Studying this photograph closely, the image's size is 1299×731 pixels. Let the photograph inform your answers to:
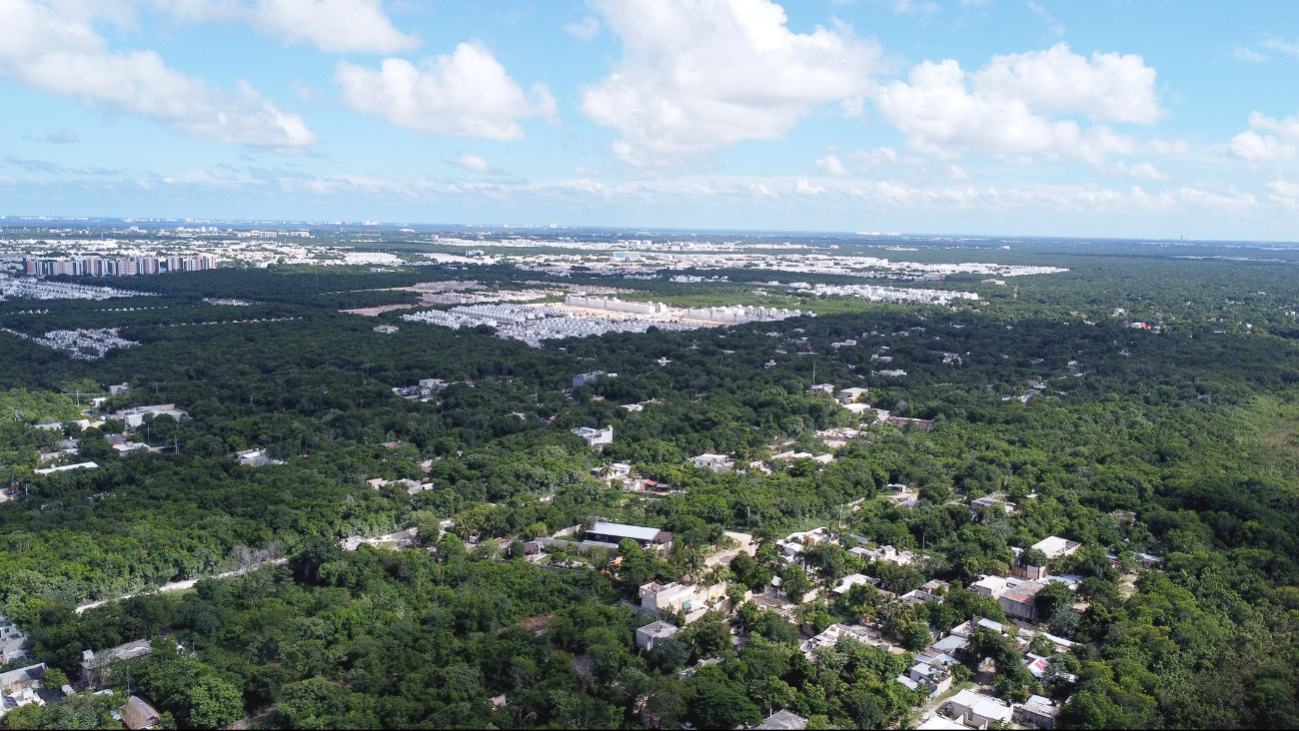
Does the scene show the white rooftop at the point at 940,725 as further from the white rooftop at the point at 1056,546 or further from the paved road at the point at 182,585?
the paved road at the point at 182,585

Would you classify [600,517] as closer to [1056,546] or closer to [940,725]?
[940,725]

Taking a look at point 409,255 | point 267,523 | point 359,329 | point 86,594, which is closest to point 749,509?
point 267,523

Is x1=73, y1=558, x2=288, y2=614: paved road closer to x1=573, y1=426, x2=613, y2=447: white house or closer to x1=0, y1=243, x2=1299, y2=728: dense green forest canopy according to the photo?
x1=0, y1=243, x2=1299, y2=728: dense green forest canopy

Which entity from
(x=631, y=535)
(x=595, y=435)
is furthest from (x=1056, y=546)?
(x=595, y=435)

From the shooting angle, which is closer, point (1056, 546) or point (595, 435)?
point (1056, 546)

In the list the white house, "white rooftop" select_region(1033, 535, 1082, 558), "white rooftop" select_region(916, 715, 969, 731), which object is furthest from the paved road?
"white rooftop" select_region(1033, 535, 1082, 558)

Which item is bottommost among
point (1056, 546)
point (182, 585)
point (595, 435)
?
point (182, 585)

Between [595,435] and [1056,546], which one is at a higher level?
[595,435]

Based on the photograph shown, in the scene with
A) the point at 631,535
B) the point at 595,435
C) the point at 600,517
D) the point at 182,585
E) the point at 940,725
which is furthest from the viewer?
the point at 595,435

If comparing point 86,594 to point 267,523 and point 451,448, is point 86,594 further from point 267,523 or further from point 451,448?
point 451,448
